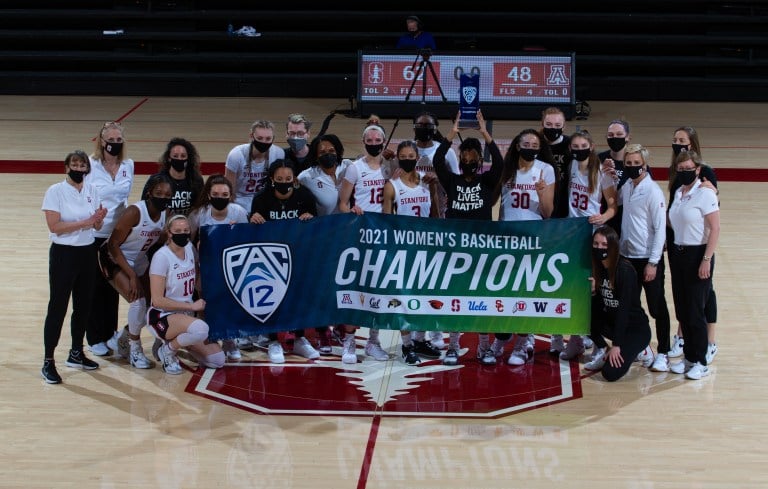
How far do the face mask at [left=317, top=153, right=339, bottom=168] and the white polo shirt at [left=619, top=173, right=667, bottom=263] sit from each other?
2093 mm

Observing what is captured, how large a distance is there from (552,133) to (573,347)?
159cm

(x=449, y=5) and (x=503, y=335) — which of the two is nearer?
(x=503, y=335)

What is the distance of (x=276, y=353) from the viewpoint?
7.76 meters

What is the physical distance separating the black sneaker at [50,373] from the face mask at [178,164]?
5.27ft

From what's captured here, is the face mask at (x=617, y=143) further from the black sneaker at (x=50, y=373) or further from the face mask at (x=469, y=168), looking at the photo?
the black sneaker at (x=50, y=373)

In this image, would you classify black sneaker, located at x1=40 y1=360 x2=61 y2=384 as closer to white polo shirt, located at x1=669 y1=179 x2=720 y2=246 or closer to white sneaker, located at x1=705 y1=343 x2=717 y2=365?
white polo shirt, located at x1=669 y1=179 x2=720 y2=246

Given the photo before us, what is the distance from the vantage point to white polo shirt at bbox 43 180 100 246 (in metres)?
7.07

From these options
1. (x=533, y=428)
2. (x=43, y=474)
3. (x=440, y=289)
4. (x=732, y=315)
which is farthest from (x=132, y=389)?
(x=732, y=315)

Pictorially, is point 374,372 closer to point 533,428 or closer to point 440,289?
point 440,289

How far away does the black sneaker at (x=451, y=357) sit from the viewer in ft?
25.2

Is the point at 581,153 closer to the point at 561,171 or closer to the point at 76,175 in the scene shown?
the point at 561,171

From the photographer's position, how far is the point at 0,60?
1767 cm

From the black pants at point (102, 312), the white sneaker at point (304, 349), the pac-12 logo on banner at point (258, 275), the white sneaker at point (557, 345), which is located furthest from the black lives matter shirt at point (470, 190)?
the black pants at point (102, 312)

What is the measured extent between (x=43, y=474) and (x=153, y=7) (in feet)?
42.1
